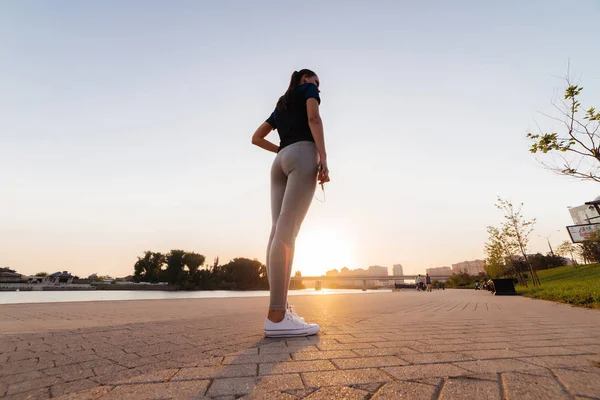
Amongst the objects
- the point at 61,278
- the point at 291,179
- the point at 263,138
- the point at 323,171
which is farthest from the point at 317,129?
the point at 61,278

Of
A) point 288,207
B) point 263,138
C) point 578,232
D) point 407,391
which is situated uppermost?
point 578,232

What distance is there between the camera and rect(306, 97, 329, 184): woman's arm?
112 inches

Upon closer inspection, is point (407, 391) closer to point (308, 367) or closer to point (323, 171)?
point (308, 367)

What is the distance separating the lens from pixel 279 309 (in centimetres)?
251

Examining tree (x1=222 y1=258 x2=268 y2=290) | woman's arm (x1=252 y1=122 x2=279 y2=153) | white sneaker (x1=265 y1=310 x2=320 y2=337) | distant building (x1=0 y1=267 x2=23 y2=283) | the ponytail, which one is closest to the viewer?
white sneaker (x1=265 y1=310 x2=320 y2=337)

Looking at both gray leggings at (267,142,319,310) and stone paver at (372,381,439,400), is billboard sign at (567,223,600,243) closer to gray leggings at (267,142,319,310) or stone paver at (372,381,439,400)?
gray leggings at (267,142,319,310)

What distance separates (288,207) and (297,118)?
988mm

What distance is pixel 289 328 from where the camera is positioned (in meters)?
2.44

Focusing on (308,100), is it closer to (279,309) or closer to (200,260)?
(279,309)

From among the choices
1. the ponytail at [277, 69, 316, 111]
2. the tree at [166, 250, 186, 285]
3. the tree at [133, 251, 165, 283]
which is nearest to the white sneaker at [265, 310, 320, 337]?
the ponytail at [277, 69, 316, 111]

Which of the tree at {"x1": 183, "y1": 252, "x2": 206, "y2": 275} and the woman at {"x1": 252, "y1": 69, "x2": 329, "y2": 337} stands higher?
the tree at {"x1": 183, "y1": 252, "x2": 206, "y2": 275}

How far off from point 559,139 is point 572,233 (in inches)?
1603

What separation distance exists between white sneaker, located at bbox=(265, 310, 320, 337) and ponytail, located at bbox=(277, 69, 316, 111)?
2.13m

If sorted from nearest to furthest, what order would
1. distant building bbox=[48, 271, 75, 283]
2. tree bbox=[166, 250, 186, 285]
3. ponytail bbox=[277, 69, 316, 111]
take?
ponytail bbox=[277, 69, 316, 111]
tree bbox=[166, 250, 186, 285]
distant building bbox=[48, 271, 75, 283]
